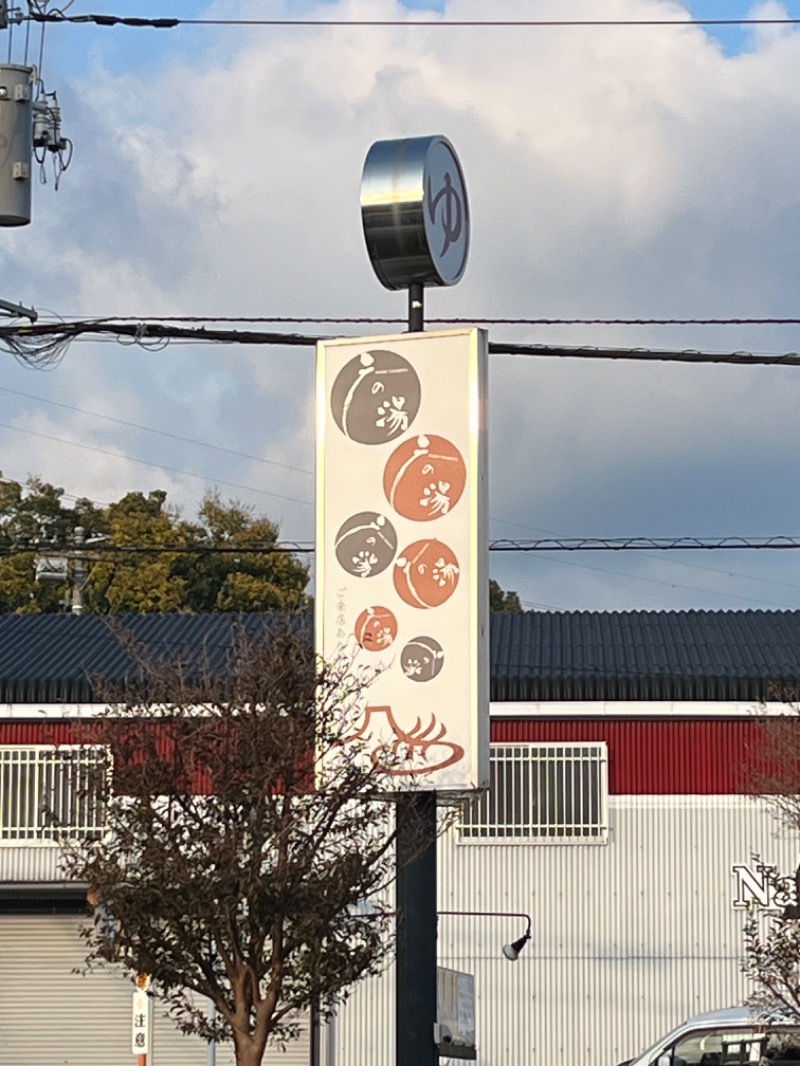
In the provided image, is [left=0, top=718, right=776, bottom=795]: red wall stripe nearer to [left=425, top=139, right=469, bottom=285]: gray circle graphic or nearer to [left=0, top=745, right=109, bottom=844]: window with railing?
[left=0, top=745, right=109, bottom=844]: window with railing

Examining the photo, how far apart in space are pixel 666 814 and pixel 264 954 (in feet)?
46.9

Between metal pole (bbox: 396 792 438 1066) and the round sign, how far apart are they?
428 centimetres

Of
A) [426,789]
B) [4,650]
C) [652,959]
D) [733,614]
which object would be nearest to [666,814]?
[652,959]

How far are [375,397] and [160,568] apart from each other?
39114mm

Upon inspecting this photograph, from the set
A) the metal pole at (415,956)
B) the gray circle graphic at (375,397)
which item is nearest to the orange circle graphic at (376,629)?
the metal pole at (415,956)

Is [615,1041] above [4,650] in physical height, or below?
below

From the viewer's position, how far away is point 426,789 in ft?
46.3

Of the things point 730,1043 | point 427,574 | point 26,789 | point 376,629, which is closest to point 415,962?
point 376,629

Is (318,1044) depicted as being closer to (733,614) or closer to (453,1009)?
(733,614)

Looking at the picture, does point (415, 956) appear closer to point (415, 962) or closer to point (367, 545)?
point (415, 962)

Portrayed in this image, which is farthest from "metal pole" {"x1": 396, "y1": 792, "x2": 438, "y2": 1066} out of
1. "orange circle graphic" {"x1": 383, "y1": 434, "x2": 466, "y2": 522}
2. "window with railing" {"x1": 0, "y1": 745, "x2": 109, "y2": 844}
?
"window with railing" {"x1": 0, "y1": 745, "x2": 109, "y2": 844}

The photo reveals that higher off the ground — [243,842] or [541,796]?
[243,842]

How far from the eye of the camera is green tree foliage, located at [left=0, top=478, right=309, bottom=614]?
173ft

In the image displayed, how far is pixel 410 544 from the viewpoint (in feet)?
47.8
